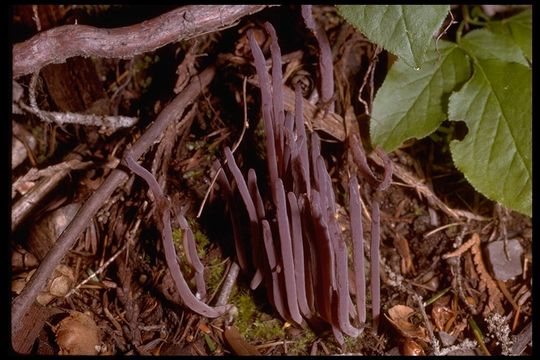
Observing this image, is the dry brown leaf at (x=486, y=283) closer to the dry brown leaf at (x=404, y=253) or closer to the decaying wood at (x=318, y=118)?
the dry brown leaf at (x=404, y=253)

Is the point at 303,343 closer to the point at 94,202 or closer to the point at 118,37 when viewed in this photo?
the point at 94,202

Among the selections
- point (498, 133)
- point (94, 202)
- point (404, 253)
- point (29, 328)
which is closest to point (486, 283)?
point (404, 253)

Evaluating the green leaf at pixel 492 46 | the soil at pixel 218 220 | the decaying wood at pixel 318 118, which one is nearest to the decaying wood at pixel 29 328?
the soil at pixel 218 220

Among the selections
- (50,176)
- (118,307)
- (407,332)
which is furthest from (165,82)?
(407,332)

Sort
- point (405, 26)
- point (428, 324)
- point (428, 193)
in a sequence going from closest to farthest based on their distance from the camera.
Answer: point (405, 26), point (428, 324), point (428, 193)

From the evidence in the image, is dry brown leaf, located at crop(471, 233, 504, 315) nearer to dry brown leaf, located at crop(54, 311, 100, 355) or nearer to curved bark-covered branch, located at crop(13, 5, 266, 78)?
curved bark-covered branch, located at crop(13, 5, 266, 78)

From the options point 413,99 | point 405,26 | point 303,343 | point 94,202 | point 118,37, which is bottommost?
point 303,343

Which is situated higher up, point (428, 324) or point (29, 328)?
point (29, 328)
